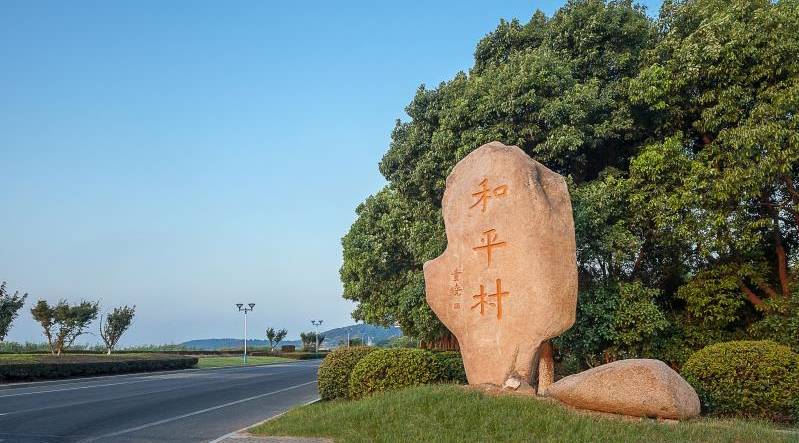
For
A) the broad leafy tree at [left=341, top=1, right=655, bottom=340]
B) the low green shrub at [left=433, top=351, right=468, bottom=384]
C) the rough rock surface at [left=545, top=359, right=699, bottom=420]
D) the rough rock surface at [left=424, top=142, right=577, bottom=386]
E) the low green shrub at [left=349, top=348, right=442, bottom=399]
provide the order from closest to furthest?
the rough rock surface at [left=545, top=359, right=699, bottom=420]
the rough rock surface at [left=424, top=142, right=577, bottom=386]
the low green shrub at [left=349, top=348, right=442, bottom=399]
the low green shrub at [left=433, top=351, right=468, bottom=384]
the broad leafy tree at [left=341, top=1, right=655, bottom=340]

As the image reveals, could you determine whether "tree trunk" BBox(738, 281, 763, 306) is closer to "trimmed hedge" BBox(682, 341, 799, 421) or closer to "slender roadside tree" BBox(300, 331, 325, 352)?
"trimmed hedge" BBox(682, 341, 799, 421)

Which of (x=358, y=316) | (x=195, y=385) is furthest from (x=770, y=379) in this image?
(x=358, y=316)

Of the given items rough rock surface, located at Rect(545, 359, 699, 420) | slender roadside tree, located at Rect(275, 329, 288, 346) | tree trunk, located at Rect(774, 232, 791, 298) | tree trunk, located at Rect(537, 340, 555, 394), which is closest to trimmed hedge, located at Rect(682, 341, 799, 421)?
rough rock surface, located at Rect(545, 359, 699, 420)

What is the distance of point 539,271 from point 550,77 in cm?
684

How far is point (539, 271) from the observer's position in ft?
35.2

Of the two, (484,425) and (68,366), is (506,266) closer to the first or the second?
(484,425)

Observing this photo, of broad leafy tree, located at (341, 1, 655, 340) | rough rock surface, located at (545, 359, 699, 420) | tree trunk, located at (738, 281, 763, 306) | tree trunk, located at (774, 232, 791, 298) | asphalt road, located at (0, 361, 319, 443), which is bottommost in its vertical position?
asphalt road, located at (0, 361, 319, 443)

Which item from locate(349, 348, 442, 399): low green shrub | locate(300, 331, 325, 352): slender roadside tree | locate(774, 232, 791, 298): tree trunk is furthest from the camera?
locate(300, 331, 325, 352): slender roadside tree

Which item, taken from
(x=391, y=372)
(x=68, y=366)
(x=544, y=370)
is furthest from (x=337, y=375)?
(x=68, y=366)

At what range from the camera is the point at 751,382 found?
11.2 metres

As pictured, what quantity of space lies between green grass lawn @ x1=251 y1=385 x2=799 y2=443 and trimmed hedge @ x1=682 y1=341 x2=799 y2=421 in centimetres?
141

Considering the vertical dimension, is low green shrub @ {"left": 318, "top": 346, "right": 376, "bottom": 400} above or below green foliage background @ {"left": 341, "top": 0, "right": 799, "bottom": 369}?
below

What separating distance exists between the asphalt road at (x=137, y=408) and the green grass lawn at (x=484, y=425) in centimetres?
208

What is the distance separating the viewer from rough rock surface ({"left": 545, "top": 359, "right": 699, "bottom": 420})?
9.24 meters
